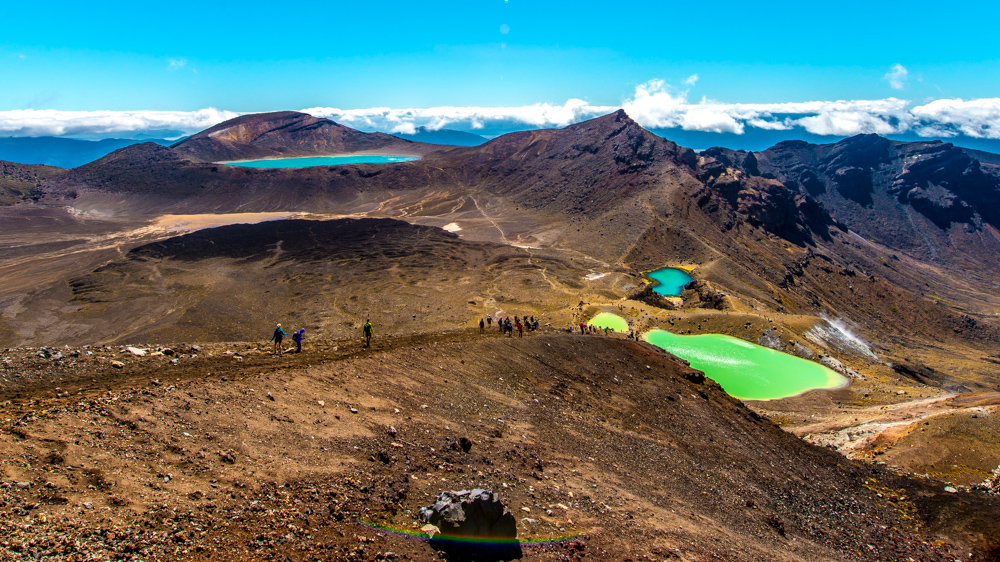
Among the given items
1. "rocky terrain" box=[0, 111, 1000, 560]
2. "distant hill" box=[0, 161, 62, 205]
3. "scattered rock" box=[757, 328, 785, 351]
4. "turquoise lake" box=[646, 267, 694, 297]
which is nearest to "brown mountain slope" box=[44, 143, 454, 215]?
"rocky terrain" box=[0, 111, 1000, 560]

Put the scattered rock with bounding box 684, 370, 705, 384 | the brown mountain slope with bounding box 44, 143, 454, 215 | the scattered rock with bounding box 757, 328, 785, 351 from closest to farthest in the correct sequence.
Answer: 1. the scattered rock with bounding box 684, 370, 705, 384
2. the scattered rock with bounding box 757, 328, 785, 351
3. the brown mountain slope with bounding box 44, 143, 454, 215

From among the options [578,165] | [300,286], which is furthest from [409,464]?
[578,165]

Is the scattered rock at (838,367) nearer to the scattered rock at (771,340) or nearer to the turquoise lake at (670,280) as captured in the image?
the scattered rock at (771,340)

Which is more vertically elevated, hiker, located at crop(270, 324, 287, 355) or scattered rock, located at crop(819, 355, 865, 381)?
hiker, located at crop(270, 324, 287, 355)

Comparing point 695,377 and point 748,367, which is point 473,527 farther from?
point 748,367

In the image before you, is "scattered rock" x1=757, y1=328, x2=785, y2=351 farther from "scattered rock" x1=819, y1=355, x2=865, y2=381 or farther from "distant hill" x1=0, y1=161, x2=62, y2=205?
"distant hill" x1=0, y1=161, x2=62, y2=205

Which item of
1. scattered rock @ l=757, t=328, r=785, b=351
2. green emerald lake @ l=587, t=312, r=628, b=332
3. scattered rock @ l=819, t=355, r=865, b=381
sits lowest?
scattered rock @ l=819, t=355, r=865, b=381
